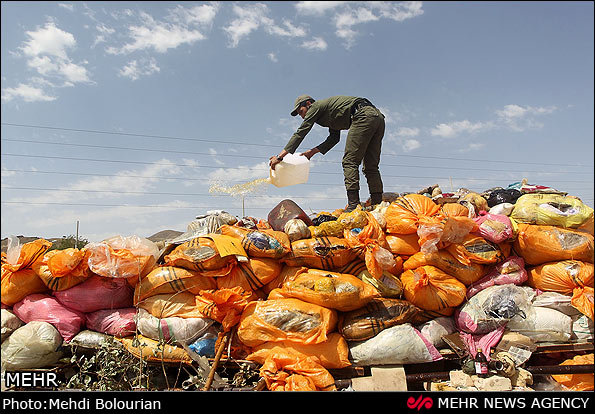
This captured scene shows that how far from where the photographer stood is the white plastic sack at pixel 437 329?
101 inches

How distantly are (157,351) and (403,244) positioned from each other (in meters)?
1.89

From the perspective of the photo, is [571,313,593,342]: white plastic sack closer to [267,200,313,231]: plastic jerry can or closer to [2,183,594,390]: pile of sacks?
[2,183,594,390]: pile of sacks

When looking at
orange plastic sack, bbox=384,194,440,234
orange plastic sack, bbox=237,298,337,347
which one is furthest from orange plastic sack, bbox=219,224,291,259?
orange plastic sack, bbox=384,194,440,234

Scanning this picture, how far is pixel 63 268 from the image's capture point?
2.55 m

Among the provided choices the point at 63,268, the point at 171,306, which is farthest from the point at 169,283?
the point at 63,268

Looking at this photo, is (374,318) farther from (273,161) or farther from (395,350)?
(273,161)

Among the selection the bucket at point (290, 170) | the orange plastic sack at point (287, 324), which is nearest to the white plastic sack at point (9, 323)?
the orange plastic sack at point (287, 324)

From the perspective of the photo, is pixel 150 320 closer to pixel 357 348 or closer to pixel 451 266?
pixel 357 348

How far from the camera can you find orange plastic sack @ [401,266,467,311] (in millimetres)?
2613

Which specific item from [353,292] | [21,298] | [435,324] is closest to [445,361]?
[435,324]

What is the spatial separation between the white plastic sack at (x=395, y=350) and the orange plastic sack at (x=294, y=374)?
27cm

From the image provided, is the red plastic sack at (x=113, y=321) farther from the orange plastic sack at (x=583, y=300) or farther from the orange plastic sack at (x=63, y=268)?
the orange plastic sack at (x=583, y=300)

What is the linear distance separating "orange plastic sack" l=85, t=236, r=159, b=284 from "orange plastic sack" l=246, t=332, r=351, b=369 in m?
1.00
